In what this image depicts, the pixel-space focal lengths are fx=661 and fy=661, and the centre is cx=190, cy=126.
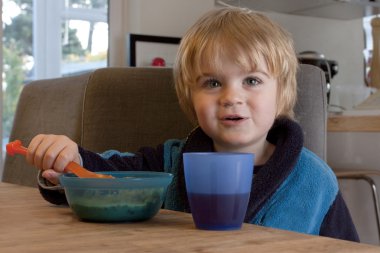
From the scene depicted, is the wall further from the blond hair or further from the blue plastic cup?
the blue plastic cup

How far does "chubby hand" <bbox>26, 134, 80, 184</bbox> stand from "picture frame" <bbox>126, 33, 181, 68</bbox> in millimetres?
1964

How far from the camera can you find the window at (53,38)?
10.1 ft

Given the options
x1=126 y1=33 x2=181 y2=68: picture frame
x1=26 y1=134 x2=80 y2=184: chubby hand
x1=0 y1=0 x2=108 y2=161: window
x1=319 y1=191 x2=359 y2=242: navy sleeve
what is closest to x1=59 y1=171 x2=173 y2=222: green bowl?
x1=26 y1=134 x2=80 y2=184: chubby hand

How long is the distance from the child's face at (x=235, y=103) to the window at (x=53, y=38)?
2.00m

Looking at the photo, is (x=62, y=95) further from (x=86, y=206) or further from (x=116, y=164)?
(x=86, y=206)

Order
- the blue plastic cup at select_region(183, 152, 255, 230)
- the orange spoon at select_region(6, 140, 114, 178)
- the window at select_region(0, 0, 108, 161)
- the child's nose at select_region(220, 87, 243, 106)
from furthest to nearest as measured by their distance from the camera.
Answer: the window at select_region(0, 0, 108, 161) → the child's nose at select_region(220, 87, 243, 106) → the orange spoon at select_region(6, 140, 114, 178) → the blue plastic cup at select_region(183, 152, 255, 230)

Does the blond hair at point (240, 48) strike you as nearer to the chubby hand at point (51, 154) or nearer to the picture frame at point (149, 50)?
the chubby hand at point (51, 154)

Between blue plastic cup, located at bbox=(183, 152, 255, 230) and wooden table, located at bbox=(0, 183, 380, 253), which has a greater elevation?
blue plastic cup, located at bbox=(183, 152, 255, 230)

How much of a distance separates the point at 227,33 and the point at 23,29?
6.98 ft

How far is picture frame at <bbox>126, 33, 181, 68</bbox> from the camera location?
116 inches

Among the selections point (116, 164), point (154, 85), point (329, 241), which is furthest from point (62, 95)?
point (329, 241)

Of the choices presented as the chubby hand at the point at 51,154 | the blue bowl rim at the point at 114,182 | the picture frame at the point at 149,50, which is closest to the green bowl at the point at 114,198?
the blue bowl rim at the point at 114,182

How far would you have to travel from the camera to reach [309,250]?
59 centimetres

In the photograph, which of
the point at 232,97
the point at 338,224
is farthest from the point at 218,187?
the point at 338,224
